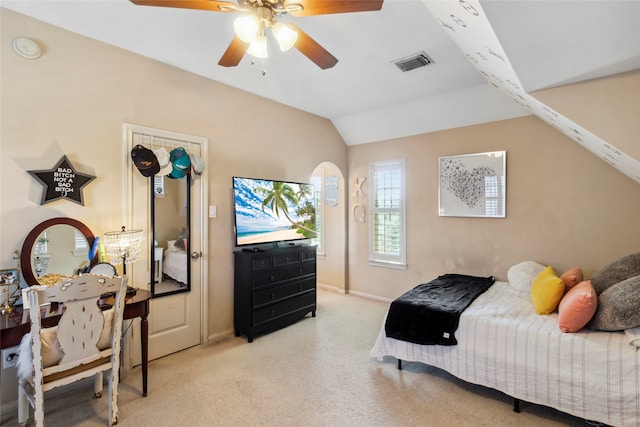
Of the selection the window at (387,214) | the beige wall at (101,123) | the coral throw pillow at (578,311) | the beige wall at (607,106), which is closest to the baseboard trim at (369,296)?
the window at (387,214)

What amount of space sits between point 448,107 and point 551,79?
209 centimetres

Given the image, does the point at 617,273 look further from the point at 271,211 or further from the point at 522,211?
the point at 271,211

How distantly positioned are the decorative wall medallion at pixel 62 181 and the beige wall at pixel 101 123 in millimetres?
46

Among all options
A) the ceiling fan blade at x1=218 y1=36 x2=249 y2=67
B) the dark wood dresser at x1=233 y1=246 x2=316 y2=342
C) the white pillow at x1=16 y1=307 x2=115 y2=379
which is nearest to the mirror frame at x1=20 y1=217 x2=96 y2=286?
the white pillow at x1=16 y1=307 x2=115 y2=379

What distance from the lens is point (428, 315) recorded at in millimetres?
2547

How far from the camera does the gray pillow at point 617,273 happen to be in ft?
8.00

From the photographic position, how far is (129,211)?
268 centimetres

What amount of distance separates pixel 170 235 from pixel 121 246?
0.63 metres

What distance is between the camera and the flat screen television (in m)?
3.38

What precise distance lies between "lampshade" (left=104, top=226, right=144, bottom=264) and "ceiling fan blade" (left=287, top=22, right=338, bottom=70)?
187cm

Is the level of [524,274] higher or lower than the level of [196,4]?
lower

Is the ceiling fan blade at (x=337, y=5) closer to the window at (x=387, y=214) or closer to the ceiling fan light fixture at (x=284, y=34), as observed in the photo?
the ceiling fan light fixture at (x=284, y=34)

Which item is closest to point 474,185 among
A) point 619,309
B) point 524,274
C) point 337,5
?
point 524,274

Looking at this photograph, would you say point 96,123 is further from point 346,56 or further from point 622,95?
point 622,95
